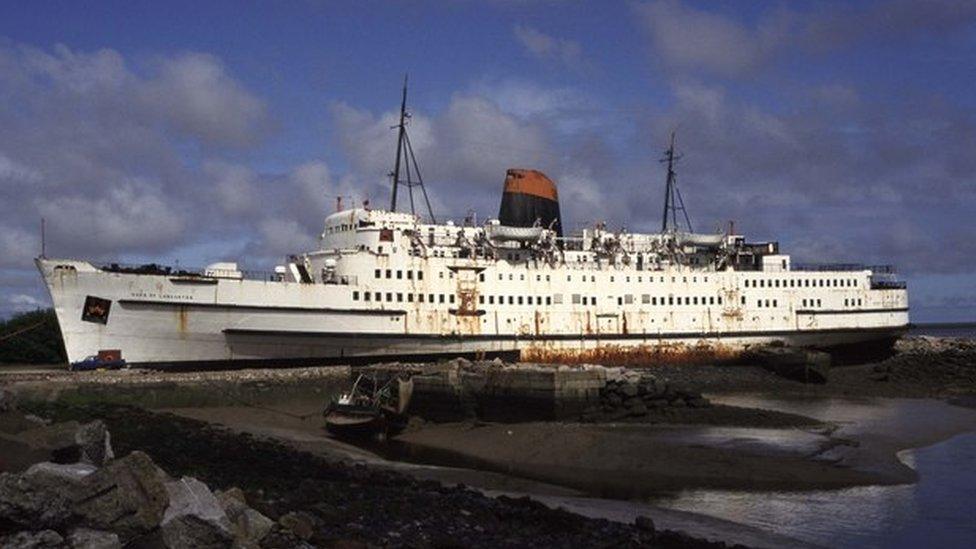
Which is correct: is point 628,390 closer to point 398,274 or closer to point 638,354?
point 398,274

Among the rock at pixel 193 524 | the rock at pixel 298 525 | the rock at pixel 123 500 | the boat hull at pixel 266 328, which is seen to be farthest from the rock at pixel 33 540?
the boat hull at pixel 266 328

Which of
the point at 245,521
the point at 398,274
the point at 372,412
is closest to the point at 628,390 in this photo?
the point at 372,412

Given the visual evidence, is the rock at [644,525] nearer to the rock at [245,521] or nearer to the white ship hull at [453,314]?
the rock at [245,521]

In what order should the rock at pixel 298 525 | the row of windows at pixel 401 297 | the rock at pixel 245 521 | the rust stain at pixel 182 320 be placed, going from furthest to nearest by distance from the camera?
the row of windows at pixel 401 297, the rust stain at pixel 182 320, the rock at pixel 298 525, the rock at pixel 245 521

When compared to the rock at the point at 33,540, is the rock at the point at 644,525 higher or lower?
lower

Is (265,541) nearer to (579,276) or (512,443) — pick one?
(512,443)

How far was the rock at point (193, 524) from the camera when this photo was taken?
7.45m

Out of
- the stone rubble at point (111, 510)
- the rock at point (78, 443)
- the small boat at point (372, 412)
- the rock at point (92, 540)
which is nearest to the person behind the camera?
the rock at point (92, 540)

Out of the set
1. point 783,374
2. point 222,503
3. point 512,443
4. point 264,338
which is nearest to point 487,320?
point 264,338

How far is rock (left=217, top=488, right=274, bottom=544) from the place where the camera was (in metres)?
8.17

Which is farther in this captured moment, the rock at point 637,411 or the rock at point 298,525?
the rock at point 637,411

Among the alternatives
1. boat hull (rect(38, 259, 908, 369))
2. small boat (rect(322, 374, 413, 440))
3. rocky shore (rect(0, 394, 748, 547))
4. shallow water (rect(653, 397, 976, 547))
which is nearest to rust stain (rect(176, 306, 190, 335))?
boat hull (rect(38, 259, 908, 369))

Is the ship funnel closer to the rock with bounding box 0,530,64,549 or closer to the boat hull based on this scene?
the boat hull

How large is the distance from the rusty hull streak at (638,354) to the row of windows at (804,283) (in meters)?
3.58
